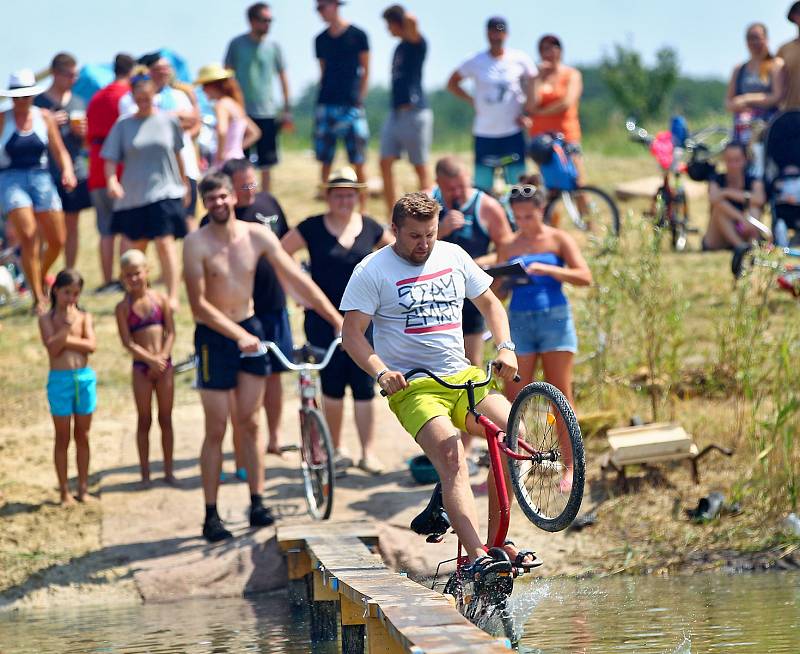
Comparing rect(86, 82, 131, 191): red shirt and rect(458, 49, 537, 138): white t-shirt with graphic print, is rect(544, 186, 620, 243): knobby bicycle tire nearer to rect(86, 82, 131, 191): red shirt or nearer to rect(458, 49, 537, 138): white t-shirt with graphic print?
rect(458, 49, 537, 138): white t-shirt with graphic print

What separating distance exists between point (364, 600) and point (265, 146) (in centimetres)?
1001

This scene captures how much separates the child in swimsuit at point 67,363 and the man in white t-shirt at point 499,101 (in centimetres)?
561

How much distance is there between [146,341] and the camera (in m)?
10.9

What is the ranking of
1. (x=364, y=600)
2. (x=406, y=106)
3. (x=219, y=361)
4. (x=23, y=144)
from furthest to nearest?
(x=406, y=106) → (x=23, y=144) → (x=219, y=361) → (x=364, y=600)

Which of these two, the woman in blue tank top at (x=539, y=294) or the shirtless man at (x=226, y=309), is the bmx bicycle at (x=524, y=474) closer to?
the woman in blue tank top at (x=539, y=294)

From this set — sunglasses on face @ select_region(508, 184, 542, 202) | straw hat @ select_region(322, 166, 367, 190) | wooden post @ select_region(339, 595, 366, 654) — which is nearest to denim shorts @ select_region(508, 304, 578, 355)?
sunglasses on face @ select_region(508, 184, 542, 202)

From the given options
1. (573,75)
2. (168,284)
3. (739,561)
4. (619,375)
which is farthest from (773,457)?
(573,75)

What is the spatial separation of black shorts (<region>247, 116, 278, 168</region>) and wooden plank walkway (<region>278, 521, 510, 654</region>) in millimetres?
7296

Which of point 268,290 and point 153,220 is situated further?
point 153,220

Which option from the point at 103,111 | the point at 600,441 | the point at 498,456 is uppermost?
the point at 103,111

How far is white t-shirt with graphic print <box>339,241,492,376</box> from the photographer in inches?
293

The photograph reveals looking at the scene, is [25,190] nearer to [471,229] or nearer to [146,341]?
[146,341]

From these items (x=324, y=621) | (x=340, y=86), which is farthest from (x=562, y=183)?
(x=324, y=621)

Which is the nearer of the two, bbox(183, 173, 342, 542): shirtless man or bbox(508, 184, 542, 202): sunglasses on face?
bbox(183, 173, 342, 542): shirtless man
